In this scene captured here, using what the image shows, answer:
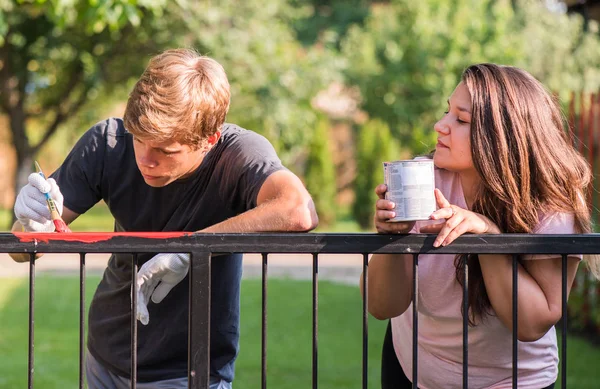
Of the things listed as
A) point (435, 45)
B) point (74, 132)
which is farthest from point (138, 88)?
point (435, 45)

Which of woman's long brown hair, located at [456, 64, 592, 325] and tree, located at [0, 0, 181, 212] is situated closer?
woman's long brown hair, located at [456, 64, 592, 325]

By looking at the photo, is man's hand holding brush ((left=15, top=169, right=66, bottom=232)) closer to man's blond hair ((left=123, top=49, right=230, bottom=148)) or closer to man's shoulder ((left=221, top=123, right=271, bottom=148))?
man's blond hair ((left=123, top=49, right=230, bottom=148))

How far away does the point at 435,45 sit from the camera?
83.5 ft

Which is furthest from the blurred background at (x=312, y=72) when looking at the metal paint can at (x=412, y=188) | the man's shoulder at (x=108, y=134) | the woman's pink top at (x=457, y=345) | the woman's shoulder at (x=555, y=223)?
the metal paint can at (x=412, y=188)

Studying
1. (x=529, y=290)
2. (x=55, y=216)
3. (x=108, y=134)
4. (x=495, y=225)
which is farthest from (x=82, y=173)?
(x=529, y=290)

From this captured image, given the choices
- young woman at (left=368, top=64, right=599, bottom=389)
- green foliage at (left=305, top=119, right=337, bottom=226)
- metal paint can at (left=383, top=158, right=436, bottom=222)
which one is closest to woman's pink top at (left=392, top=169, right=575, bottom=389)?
young woman at (left=368, top=64, right=599, bottom=389)

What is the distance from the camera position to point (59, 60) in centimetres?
1809

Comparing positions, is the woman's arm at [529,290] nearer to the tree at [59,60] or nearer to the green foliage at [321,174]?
the tree at [59,60]

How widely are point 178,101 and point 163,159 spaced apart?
19 centimetres

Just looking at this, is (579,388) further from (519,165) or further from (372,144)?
(372,144)

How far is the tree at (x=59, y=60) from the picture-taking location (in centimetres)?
1720

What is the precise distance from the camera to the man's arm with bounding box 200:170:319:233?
2.34m

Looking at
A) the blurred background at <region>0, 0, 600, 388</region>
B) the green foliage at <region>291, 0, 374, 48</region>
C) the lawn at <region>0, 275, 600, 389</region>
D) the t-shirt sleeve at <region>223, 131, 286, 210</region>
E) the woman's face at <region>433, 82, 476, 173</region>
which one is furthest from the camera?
the green foliage at <region>291, 0, 374, 48</region>

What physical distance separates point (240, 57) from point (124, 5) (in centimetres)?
1099
